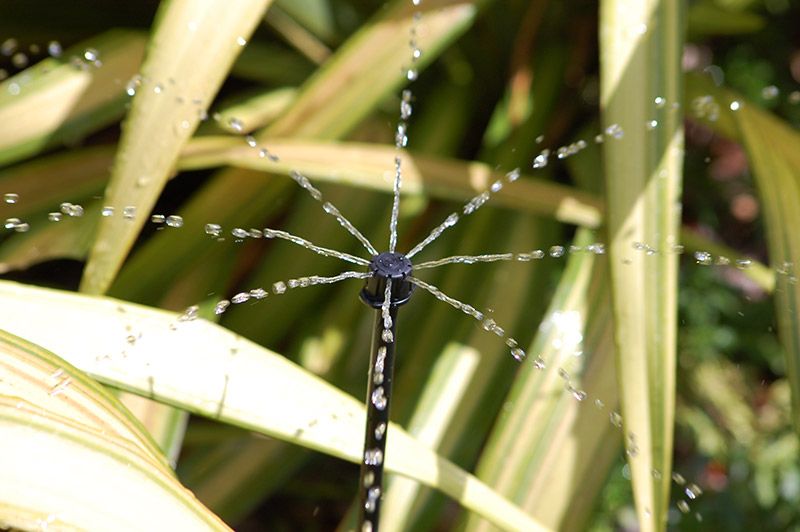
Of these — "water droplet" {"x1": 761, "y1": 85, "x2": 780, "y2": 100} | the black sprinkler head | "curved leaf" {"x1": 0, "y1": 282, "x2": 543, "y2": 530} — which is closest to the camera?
the black sprinkler head

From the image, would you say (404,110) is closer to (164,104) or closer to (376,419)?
(164,104)

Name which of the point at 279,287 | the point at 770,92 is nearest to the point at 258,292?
the point at 279,287

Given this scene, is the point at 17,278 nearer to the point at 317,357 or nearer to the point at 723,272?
the point at 317,357

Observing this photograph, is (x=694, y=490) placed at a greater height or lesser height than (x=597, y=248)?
lesser

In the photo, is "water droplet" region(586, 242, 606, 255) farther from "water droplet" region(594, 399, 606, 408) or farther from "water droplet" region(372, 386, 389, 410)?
"water droplet" region(372, 386, 389, 410)

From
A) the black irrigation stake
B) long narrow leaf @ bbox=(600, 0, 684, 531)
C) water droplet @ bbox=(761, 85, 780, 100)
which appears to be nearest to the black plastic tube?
the black irrigation stake
